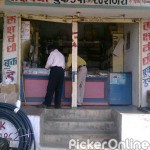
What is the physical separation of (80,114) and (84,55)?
3197 mm

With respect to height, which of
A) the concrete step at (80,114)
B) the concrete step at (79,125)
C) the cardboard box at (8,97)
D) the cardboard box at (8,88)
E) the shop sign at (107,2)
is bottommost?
the concrete step at (79,125)

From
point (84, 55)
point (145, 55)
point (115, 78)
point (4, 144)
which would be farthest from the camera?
point (84, 55)

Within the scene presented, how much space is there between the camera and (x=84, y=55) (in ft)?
39.1

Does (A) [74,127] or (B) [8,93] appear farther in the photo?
(A) [74,127]

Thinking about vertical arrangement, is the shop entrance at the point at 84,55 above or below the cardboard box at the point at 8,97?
above

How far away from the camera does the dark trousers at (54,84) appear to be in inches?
363

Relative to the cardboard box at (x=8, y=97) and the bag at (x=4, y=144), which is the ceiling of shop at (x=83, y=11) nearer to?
the cardboard box at (x=8, y=97)

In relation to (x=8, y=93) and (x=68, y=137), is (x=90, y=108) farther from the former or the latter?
(x=8, y=93)

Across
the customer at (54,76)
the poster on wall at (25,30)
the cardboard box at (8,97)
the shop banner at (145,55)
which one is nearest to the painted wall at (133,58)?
the shop banner at (145,55)

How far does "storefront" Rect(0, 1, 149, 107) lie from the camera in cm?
961

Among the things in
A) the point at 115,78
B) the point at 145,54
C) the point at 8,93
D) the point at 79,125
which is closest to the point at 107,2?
the point at 145,54

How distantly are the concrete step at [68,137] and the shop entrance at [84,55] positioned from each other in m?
1.83

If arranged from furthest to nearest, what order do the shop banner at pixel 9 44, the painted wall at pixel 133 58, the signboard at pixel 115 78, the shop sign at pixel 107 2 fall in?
the signboard at pixel 115 78
the painted wall at pixel 133 58
the shop banner at pixel 9 44
the shop sign at pixel 107 2

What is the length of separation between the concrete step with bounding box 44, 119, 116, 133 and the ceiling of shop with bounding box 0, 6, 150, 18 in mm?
2578
